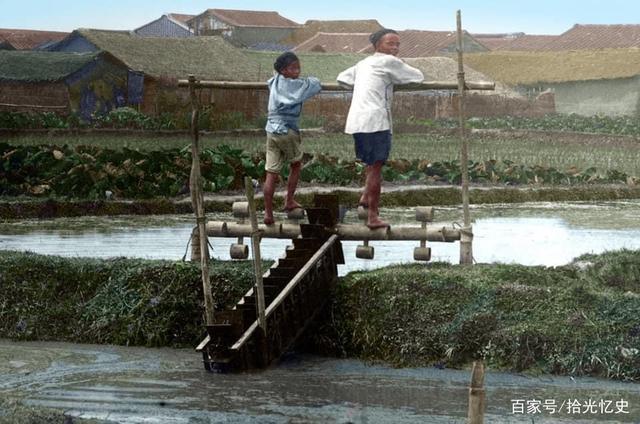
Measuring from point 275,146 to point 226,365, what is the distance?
1.73m

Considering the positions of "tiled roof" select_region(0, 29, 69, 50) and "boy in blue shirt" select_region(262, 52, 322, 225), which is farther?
"tiled roof" select_region(0, 29, 69, 50)

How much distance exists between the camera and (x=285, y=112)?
812cm

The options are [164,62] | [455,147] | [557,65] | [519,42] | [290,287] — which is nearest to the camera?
[290,287]

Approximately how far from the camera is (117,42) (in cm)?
3328

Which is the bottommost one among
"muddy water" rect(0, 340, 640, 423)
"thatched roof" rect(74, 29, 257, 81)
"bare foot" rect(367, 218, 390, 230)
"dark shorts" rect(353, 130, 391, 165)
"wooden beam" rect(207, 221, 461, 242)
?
"muddy water" rect(0, 340, 640, 423)

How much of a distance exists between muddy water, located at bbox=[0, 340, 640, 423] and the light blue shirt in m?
1.45

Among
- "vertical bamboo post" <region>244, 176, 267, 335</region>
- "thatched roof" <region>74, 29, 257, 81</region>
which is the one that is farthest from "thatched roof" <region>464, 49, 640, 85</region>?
"vertical bamboo post" <region>244, 176, 267, 335</region>

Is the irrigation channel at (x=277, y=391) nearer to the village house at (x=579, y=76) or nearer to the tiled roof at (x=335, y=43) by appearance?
the village house at (x=579, y=76)

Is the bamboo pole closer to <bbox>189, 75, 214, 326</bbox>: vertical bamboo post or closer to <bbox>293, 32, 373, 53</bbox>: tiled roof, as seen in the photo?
<bbox>189, 75, 214, 326</bbox>: vertical bamboo post

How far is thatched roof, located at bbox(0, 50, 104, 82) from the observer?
30188mm

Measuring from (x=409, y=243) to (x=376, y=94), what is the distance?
3.76 metres

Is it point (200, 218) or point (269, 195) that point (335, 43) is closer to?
point (269, 195)

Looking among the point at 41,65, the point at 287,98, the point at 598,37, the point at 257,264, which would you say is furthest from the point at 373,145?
the point at 598,37

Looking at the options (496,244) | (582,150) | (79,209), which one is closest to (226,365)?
(496,244)
